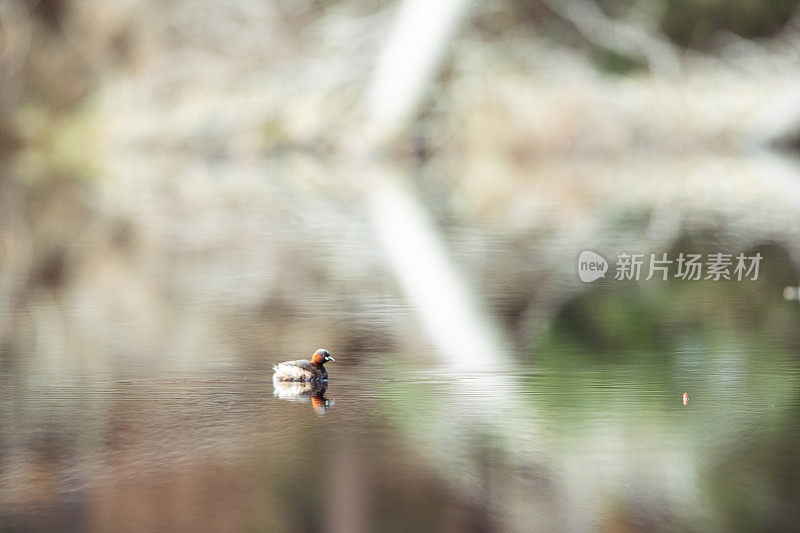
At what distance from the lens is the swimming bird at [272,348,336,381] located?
584cm

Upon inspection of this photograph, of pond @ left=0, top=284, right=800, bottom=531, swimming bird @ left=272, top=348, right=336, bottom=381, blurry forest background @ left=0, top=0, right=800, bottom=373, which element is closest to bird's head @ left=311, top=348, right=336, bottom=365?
swimming bird @ left=272, top=348, right=336, bottom=381

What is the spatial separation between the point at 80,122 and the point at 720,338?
23578mm

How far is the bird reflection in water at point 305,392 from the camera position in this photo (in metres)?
5.55

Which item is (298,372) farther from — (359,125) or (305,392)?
(359,125)

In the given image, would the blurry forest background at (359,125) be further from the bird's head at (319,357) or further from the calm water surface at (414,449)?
the calm water surface at (414,449)

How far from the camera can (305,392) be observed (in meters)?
5.75

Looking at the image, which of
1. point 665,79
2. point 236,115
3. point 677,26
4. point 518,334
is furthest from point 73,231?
point 677,26

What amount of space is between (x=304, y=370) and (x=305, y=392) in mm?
117

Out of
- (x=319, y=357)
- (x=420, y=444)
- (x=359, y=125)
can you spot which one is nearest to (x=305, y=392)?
(x=319, y=357)

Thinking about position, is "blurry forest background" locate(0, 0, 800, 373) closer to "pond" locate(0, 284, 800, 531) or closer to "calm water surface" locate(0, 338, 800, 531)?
"pond" locate(0, 284, 800, 531)

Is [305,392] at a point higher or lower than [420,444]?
higher

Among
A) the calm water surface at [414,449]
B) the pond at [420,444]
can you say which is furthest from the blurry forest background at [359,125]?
the calm water surface at [414,449]

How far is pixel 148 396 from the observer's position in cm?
570

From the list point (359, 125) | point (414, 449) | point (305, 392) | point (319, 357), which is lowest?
point (414, 449)
